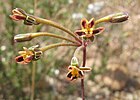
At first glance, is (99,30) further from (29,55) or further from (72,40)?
(29,55)

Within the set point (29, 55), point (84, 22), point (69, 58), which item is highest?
point (84, 22)

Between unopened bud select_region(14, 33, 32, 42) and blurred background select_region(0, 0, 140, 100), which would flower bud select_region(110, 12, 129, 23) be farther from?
blurred background select_region(0, 0, 140, 100)

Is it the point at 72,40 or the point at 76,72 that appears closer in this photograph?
the point at 76,72

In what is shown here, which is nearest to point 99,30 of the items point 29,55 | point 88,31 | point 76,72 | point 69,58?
point 88,31

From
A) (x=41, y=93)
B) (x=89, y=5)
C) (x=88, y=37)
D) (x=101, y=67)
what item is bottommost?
(x=41, y=93)

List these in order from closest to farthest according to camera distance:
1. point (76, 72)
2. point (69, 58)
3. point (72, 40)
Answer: point (76, 72) < point (72, 40) < point (69, 58)

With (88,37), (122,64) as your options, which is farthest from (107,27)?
(88,37)

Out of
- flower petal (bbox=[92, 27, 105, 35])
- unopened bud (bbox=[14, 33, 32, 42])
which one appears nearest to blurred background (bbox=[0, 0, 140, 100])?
unopened bud (bbox=[14, 33, 32, 42])

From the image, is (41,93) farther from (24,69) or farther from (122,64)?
(122,64)
